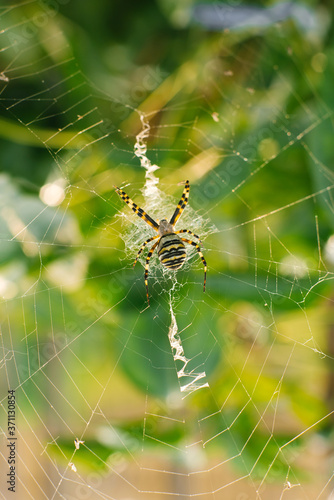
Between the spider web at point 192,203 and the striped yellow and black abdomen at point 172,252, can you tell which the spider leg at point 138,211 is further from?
the striped yellow and black abdomen at point 172,252

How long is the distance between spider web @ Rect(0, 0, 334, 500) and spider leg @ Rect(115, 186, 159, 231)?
6 centimetres

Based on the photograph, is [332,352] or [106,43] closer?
[106,43]

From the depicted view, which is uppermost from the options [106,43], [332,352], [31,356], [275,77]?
[106,43]

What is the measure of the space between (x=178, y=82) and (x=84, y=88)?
43 cm

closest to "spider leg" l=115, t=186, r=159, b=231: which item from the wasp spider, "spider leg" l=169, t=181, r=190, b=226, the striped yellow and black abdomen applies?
the wasp spider

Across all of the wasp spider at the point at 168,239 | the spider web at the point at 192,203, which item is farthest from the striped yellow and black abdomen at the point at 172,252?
the spider web at the point at 192,203

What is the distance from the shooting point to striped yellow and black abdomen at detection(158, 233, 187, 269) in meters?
2.12

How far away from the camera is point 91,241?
65.3 inches

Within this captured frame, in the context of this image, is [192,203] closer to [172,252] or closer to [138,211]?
[172,252]

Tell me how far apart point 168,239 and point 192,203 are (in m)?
0.51

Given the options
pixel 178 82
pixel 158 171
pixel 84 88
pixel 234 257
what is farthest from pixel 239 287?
pixel 84 88

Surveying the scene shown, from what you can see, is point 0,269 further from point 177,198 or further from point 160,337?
point 177,198

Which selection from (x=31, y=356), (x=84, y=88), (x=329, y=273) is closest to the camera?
(x=84, y=88)

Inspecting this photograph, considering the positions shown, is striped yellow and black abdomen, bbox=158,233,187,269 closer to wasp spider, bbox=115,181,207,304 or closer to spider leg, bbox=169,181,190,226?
wasp spider, bbox=115,181,207,304
